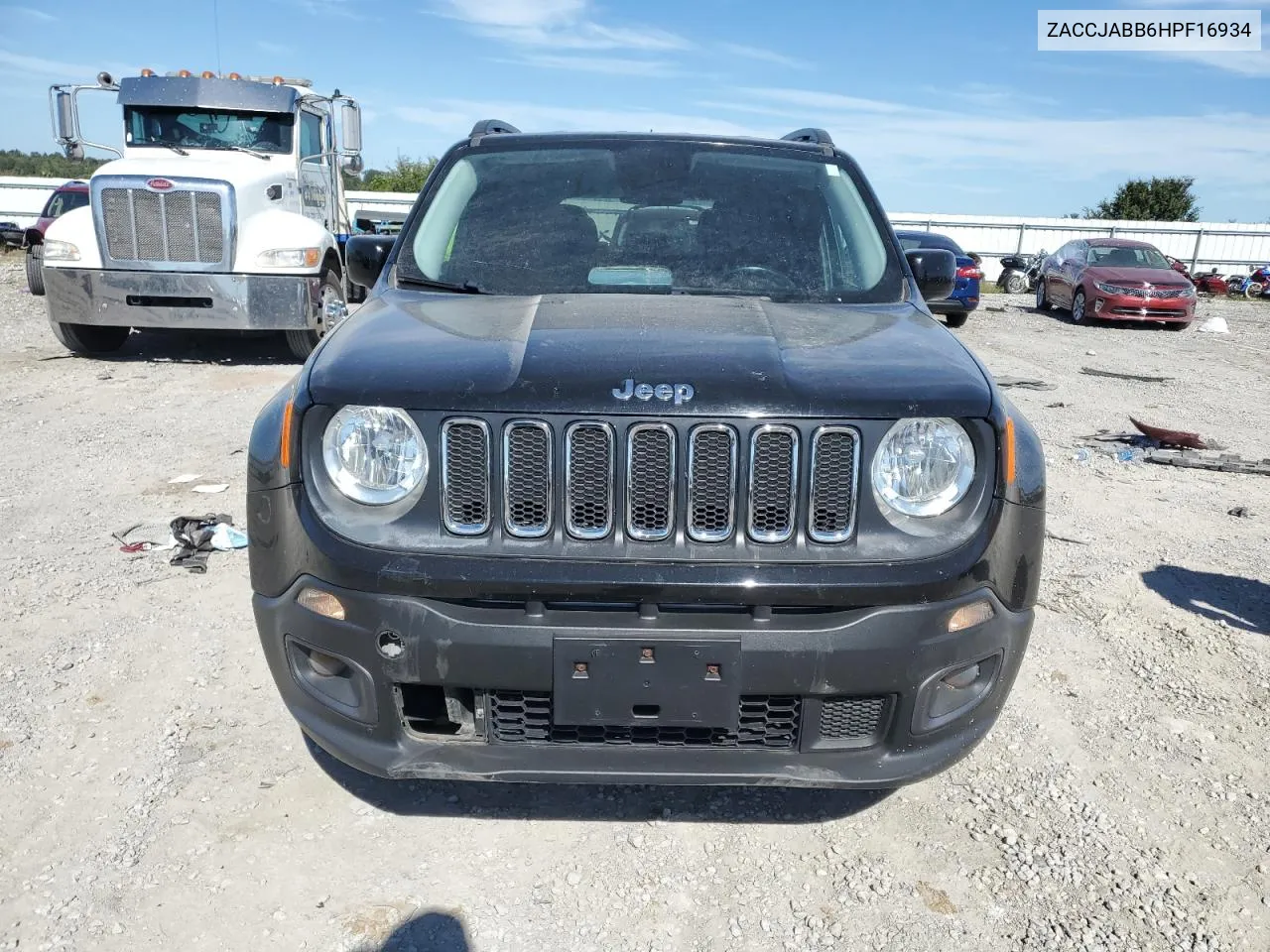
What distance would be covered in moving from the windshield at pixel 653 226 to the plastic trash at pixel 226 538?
1.97m

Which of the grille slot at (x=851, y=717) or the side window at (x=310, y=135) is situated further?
the side window at (x=310, y=135)

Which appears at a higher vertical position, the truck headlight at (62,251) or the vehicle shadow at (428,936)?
the truck headlight at (62,251)

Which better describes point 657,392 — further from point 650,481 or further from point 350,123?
point 350,123

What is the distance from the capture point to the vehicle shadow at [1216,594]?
4.21 metres

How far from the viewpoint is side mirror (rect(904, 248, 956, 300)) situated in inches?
140

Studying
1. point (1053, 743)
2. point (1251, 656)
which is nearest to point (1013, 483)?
point (1053, 743)

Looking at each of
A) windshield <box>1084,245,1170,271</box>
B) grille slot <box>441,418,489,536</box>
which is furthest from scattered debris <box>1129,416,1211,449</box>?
windshield <box>1084,245,1170,271</box>

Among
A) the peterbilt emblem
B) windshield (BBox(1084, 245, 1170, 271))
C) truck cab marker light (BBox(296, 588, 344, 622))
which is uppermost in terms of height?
the peterbilt emblem

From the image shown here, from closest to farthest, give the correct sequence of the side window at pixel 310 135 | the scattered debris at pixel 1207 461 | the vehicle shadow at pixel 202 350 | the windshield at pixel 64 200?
the scattered debris at pixel 1207 461
the vehicle shadow at pixel 202 350
the side window at pixel 310 135
the windshield at pixel 64 200

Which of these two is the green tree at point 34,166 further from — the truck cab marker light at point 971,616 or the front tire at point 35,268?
the truck cab marker light at point 971,616

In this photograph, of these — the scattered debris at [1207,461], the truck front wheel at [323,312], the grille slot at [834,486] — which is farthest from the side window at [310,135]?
the grille slot at [834,486]

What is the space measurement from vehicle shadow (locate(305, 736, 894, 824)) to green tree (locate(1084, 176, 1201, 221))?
59495mm

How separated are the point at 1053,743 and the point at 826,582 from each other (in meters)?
1.52

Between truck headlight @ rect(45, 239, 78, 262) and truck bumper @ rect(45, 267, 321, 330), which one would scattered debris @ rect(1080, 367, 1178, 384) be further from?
truck headlight @ rect(45, 239, 78, 262)
